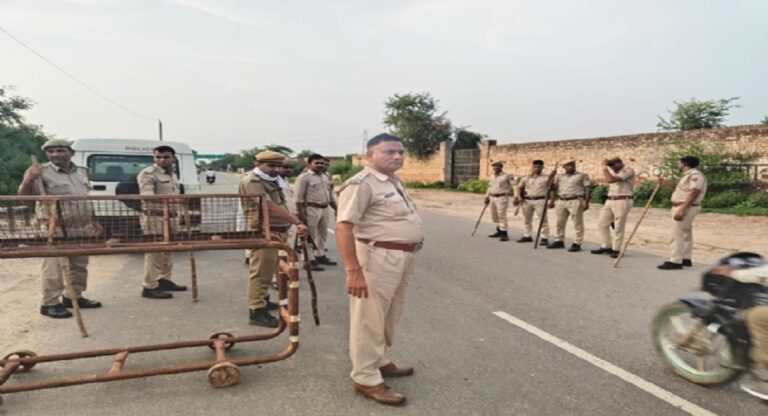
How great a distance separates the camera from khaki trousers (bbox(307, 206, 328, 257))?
25.2 feet

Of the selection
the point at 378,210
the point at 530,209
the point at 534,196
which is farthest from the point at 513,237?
the point at 378,210

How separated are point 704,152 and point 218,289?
16.8m

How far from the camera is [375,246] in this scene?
315 cm

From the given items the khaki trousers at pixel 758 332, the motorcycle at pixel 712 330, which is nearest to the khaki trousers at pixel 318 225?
the motorcycle at pixel 712 330

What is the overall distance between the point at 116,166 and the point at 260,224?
234 inches

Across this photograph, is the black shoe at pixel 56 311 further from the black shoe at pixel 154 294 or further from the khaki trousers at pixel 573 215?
the khaki trousers at pixel 573 215

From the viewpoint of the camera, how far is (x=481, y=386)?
340 cm

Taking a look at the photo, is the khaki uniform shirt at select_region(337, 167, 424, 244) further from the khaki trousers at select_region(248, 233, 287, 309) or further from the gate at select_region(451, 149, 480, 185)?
the gate at select_region(451, 149, 480, 185)

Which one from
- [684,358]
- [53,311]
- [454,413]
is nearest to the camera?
[454,413]

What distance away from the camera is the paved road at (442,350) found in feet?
10.3

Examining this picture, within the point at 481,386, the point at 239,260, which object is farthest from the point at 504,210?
the point at 481,386

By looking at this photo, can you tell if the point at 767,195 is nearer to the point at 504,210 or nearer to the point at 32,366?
the point at 504,210

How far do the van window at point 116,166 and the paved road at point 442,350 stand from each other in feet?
8.27

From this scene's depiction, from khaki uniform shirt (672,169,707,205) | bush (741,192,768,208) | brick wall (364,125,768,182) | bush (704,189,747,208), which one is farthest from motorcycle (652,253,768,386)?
bush (704,189,747,208)
